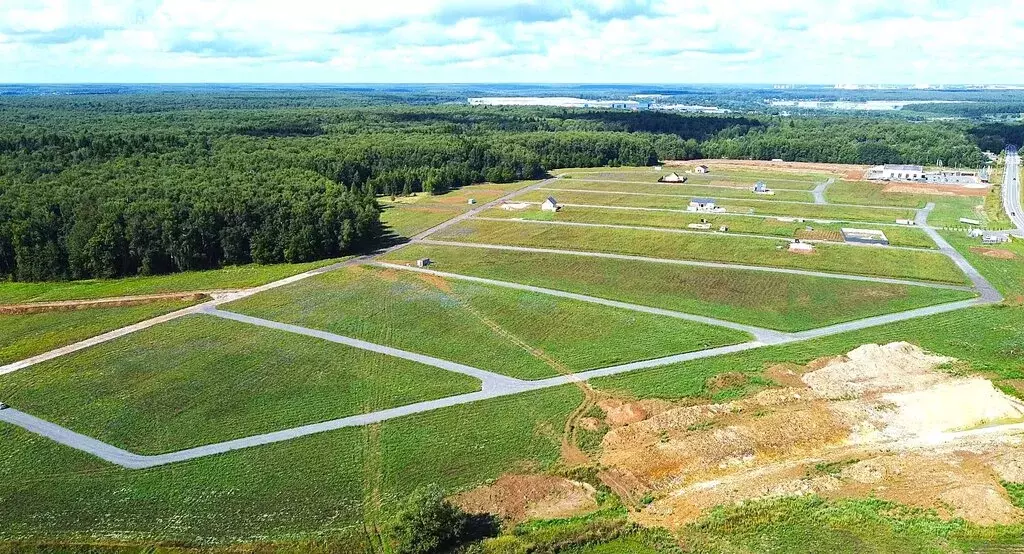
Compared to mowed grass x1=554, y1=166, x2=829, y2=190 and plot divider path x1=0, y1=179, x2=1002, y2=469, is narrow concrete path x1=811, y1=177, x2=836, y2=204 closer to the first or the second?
mowed grass x1=554, y1=166, x2=829, y2=190

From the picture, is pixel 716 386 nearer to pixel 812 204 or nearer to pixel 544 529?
pixel 544 529

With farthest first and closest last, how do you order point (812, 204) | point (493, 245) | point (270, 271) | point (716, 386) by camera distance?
point (812, 204), point (493, 245), point (270, 271), point (716, 386)

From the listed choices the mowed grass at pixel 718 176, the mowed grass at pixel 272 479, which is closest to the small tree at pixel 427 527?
the mowed grass at pixel 272 479

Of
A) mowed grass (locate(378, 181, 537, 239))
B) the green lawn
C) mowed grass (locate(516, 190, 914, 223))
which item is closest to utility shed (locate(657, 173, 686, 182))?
mowed grass (locate(516, 190, 914, 223))

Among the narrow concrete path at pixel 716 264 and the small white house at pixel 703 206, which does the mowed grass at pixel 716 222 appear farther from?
the narrow concrete path at pixel 716 264

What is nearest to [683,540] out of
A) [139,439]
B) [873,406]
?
[873,406]

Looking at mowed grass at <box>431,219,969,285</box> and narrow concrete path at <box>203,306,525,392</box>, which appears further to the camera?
mowed grass at <box>431,219,969,285</box>
